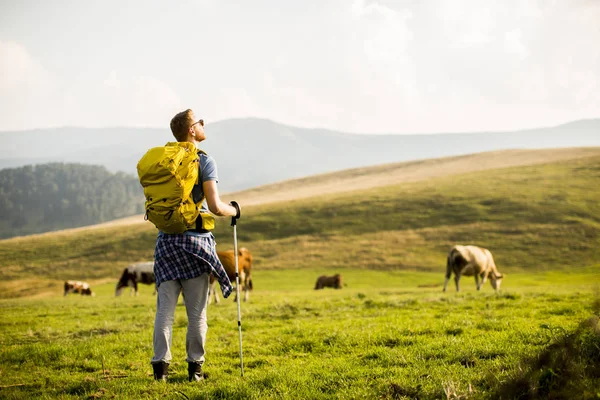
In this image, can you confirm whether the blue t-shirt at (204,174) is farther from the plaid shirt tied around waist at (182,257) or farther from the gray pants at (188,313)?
the gray pants at (188,313)

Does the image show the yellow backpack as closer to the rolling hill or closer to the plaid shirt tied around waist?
Result: the plaid shirt tied around waist

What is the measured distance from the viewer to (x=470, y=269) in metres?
30.2

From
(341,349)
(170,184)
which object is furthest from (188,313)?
(341,349)

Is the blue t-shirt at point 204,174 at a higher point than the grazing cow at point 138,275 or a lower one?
higher

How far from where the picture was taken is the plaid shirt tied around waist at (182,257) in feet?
23.2

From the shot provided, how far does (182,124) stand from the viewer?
7336 mm

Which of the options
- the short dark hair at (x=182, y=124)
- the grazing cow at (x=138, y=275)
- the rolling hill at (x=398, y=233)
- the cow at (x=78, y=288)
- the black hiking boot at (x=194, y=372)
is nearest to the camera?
the black hiking boot at (x=194, y=372)

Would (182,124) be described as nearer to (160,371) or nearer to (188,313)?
(188,313)

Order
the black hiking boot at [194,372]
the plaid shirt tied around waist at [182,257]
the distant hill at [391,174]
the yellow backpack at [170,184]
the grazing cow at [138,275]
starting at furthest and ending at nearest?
1. the distant hill at [391,174]
2. the grazing cow at [138,275]
3. the black hiking boot at [194,372]
4. the plaid shirt tied around waist at [182,257]
5. the yellow backpack at [170,184]

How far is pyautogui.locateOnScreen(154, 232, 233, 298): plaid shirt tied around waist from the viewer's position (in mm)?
7066

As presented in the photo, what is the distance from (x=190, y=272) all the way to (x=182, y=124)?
6.77 ft

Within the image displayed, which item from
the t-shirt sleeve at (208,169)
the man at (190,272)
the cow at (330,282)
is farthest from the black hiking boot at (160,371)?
the cow at (330,282)

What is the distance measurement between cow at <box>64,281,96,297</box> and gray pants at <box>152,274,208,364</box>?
4393cm

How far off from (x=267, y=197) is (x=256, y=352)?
435 feet
